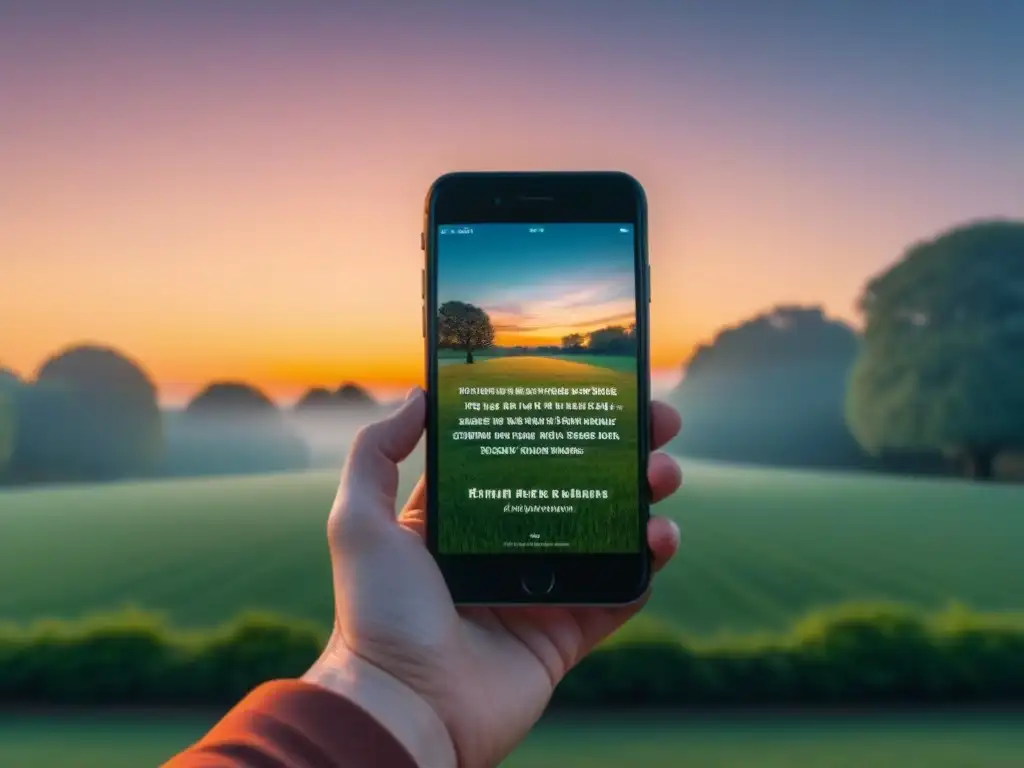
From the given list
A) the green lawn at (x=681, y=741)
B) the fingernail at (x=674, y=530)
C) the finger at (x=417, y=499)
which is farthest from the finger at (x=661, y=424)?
the green lawn at (x=681, y=741)

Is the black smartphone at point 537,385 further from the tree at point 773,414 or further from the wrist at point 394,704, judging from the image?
the tree at point 773,414

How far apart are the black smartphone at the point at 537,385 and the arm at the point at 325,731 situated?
0.61 ft

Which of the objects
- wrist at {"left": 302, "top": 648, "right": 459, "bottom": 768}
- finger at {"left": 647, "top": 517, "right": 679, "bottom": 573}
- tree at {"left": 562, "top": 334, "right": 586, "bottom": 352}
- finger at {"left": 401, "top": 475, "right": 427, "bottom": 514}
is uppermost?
tree at {"left": 562, "top": 334, "right": 586, "bottom": 352}

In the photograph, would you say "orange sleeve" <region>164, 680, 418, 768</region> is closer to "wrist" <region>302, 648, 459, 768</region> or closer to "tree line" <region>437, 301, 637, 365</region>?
"wrist" <region>302, 648, 459, 768</region>

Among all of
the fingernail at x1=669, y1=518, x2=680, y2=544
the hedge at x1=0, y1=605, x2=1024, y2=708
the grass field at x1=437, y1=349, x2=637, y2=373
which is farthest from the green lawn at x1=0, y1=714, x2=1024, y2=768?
the grass field at x1=437, y1=349, x2=637, y2=373

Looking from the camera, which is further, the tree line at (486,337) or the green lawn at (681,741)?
the green lawn at (681,741)

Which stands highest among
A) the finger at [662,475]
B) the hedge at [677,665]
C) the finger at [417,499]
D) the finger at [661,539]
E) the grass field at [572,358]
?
the grass field at [572,358]

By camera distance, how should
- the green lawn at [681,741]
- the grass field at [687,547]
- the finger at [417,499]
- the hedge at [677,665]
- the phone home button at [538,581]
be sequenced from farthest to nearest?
the grass field at [687,547], the hedge at [677,665], the green lawn at [681,741], the finger at [417,499], the phone home button at [538,581]

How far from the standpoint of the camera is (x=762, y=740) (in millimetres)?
3186

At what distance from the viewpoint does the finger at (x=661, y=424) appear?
4.36ft

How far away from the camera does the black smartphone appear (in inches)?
50.5

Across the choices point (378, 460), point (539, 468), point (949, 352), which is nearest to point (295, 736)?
point (378, 460)

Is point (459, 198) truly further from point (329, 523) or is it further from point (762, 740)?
point (762, 740)

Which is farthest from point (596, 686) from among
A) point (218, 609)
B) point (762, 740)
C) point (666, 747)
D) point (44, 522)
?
point (44, 522)
